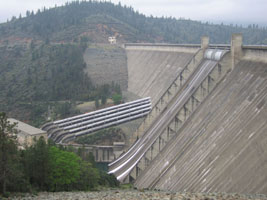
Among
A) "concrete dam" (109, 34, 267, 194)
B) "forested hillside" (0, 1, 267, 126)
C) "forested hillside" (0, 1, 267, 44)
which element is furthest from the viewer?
"forested hillside" (0, 1, 267, 44)

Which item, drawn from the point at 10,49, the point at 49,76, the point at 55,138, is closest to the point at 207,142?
the point at 55,138

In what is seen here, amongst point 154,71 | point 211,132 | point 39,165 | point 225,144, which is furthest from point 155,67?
point 225,144

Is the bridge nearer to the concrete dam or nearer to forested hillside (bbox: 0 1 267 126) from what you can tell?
forested hillside (bbox: 0 1 267 126)

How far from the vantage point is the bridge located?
5319cm

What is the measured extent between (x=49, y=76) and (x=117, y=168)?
1619 inches

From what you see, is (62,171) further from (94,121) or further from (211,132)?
(94,121)

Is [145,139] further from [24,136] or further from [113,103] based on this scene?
[113,103]

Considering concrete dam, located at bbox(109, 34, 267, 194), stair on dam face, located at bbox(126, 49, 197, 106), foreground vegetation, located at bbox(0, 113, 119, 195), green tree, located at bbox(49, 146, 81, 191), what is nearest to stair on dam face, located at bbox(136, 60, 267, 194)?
concrete dam, located at bbox(109, 34, 267, 194)

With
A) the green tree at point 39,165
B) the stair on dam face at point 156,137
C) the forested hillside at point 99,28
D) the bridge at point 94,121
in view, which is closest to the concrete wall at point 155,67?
the bridge at point 94,121

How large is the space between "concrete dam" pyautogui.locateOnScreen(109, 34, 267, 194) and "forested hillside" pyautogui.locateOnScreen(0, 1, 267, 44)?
2694 inches

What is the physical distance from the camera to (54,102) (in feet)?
219

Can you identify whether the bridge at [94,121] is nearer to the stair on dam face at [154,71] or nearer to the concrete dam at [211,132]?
the stair on dam face at [154,71]

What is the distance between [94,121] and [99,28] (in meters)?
68.0

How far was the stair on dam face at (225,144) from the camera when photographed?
19.4 m
